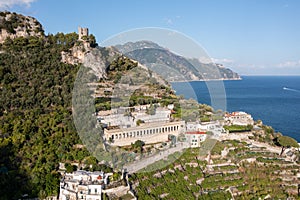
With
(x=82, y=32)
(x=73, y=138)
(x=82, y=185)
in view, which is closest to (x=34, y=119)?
(x=73, y=138)

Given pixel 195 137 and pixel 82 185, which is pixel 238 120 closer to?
pixel 195 137

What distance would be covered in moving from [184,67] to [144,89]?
355 cm

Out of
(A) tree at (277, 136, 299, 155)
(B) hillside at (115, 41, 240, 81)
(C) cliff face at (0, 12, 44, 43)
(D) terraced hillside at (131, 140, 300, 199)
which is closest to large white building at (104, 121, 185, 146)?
(D) terraced hillside at (131, 140, 300, 199)

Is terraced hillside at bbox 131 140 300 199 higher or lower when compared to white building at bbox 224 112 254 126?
lower

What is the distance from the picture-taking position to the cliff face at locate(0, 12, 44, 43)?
2011 centimetres

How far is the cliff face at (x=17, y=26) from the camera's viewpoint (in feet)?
66.0

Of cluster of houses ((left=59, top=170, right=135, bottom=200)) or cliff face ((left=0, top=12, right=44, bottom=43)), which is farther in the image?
cliff face ((left=0, top=12, right=44, bottom=43))

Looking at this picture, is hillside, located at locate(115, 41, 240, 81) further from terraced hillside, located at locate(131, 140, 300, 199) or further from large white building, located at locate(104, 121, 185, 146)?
terraced hillside, located at locate(131, 140, 300, 199)

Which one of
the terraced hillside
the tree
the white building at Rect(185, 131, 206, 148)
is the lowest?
the terraced hillside

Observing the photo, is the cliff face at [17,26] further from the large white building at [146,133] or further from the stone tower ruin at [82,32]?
the large white building at [146,133]

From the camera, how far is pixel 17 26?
2081cm

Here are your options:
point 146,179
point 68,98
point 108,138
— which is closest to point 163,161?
point 146,179

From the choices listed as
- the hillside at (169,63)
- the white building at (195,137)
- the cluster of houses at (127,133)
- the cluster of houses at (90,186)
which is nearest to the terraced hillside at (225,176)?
the white building at (195,137)

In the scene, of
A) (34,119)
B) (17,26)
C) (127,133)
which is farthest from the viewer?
(17,26)
